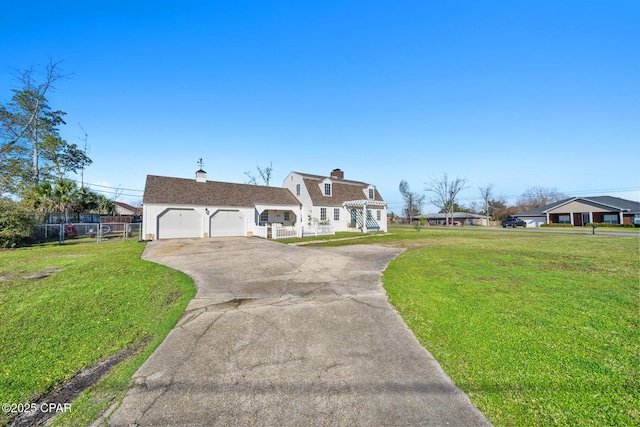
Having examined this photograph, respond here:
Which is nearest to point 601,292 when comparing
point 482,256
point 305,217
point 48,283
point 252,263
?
point 482,256

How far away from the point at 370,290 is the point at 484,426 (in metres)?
3.94

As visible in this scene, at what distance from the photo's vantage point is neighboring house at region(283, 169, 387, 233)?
2278 cm

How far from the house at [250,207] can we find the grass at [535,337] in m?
13.9

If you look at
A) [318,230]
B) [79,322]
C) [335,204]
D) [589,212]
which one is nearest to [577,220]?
[589,212]

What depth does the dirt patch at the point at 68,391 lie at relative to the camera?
89.3 inches

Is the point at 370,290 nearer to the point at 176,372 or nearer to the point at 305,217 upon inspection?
the point at 176,372

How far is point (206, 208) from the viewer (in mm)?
19219

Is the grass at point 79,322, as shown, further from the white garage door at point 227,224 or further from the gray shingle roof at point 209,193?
the white garage door at point 227,224

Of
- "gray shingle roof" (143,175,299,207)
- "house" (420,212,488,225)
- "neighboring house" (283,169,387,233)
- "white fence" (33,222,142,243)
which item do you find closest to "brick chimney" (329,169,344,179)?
"neighboring house" (283,169,387,233)

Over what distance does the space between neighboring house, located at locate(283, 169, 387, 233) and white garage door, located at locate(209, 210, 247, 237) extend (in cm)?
550

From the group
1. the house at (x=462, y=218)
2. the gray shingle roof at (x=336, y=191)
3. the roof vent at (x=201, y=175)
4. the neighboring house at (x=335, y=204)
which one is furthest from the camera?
the house at (x=462, y=218)

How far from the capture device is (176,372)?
288 centimetres

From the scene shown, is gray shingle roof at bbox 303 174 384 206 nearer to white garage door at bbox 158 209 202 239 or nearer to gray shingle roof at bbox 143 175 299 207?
gray shingle roof at bbox 143 175 299 207

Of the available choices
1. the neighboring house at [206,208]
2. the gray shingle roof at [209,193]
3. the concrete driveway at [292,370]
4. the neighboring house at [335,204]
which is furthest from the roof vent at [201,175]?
the concrete driveway at [292,370]
